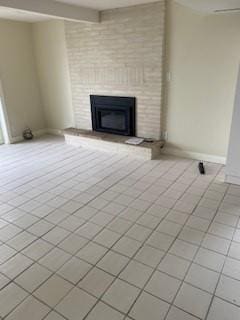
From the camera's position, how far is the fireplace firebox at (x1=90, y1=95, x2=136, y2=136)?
4143 millimetres

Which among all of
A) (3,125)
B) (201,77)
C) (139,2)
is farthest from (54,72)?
(201,77)

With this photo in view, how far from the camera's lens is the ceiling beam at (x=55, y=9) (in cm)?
280

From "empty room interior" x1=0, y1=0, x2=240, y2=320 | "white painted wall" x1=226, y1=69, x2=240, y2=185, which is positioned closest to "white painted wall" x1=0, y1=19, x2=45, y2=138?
"empty room interior" x1=0, y1=0, x2=240, y2=320

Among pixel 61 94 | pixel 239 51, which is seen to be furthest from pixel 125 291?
pixel 61 94

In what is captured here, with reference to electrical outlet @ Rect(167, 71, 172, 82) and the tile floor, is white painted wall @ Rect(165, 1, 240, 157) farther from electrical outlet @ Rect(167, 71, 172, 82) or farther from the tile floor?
the tile floor

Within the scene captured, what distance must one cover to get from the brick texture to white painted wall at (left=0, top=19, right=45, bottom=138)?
3.30 feet

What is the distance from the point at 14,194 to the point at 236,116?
275 centimetres

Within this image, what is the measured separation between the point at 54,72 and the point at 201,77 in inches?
116

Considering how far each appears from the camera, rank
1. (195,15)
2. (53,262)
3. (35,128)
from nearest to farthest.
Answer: (53,262), (195,15), (35,128)

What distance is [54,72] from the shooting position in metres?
4.96

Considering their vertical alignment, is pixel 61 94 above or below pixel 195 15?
below

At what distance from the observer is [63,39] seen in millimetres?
4555

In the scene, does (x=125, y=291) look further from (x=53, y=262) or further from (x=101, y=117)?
(x=101, y=117)

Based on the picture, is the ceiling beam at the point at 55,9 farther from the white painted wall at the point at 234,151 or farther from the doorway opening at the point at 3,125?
the white painted wall at the point at 234,151
